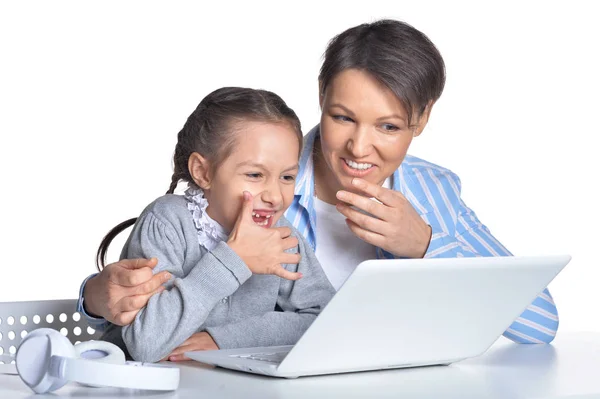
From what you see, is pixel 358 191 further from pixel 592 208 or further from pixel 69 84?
pixel 592 208

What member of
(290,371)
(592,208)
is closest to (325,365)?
(290,371)

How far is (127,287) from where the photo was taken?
4.82ft

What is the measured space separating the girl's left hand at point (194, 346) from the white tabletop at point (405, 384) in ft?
0.18

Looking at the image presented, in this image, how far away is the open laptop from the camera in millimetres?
1196

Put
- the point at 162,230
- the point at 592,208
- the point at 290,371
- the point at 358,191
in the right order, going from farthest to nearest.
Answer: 1. the point at 592,208
2. the point at 358,191
3. the point at 162,230
4. the point at 290,371

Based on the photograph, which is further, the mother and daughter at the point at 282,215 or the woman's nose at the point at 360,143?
the woman's nose at the point at 360,143

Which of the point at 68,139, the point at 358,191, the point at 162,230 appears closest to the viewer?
the point at 162,230

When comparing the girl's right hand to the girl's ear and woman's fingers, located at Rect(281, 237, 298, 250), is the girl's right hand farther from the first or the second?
the girl's ear

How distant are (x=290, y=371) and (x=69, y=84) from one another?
2362 millimetres

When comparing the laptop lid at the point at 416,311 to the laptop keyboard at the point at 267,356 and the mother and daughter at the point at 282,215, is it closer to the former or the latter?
the laptop keyboard at the point at 267,356

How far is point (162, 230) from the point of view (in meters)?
1.64

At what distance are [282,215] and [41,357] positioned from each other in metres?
0.82

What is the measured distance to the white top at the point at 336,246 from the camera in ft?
7.12

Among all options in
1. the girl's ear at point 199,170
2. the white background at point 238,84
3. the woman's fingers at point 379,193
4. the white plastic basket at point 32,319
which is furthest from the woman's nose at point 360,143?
the white background at point 238,84
